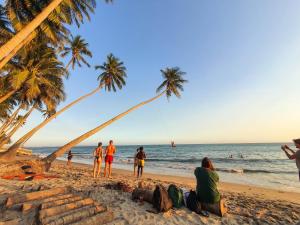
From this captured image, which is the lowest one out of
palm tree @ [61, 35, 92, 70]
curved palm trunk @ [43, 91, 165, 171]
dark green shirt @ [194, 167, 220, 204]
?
dark green shirt @ [194, 167, 220, 204]

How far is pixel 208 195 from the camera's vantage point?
5082 mm

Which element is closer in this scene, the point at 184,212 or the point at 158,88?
the point at 184,212

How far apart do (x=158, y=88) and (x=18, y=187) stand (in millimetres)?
21541

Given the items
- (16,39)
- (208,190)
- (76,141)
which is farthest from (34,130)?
(208,190)

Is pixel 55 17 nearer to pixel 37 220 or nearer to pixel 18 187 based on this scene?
pixel 18 187

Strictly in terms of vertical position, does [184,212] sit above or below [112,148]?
below

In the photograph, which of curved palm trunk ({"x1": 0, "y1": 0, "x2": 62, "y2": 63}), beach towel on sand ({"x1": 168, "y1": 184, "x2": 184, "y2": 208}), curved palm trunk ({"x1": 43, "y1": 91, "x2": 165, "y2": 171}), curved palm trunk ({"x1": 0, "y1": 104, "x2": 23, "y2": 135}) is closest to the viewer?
beach towel on sand ({"x1": 168, "y1": 184, "x2": 184, "y2": 208})

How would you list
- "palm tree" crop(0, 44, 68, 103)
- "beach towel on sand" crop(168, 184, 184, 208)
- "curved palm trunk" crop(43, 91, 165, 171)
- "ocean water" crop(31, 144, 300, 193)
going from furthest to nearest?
"ocean water" crop(31, 144, 300, 193), "palm tree" crop(0, 44, 68, 103), "curved palm trunk" crop(43, 91, 165, 171), "beach towel on sand" crop(168, 184, 184, 208)

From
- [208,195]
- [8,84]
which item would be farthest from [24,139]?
[208,195]

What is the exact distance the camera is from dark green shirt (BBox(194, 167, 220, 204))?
5.03 meters

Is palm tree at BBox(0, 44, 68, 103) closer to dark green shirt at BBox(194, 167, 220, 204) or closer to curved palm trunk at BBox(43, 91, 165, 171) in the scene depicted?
curved palm trunk at BBox(43, 91, 165, 171)

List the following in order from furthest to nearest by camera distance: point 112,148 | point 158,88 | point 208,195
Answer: point 158,88
point 112,148
point 208,195

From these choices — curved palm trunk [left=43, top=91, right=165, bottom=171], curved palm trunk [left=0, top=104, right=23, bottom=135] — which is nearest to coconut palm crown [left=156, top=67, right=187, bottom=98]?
curved palm trunk [left=43, top=91, right=165, bottom=171]

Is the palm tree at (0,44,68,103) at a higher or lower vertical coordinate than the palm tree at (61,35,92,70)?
lower
